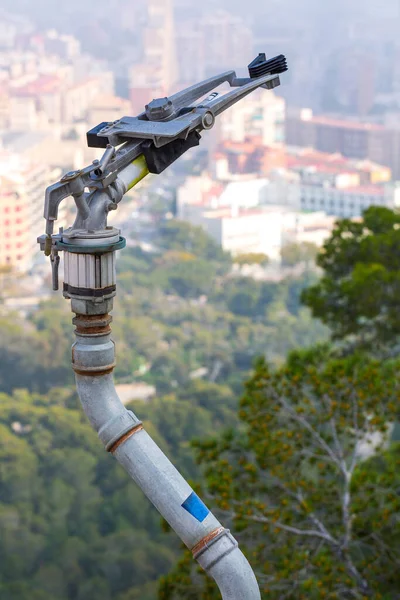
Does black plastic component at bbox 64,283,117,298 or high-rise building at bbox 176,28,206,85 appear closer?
black plastic component at bbox 64,283,117,298

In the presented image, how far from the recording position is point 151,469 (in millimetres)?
1840

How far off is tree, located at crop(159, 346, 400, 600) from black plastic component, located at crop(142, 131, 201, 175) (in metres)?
2.28

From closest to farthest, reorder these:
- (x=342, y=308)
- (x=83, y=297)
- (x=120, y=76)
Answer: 1. (x=83, y=297)
2. (x=342, y=308)
3. (x=120, y=76)

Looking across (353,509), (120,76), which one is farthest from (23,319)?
(120,76)

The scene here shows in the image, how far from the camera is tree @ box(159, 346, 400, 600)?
4.11m

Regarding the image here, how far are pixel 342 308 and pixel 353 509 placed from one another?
8.05 ft

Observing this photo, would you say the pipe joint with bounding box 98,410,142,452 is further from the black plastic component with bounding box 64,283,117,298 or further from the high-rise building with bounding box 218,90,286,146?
the high-rise building with bounding box 218,90,286,146

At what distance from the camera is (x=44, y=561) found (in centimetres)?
1384

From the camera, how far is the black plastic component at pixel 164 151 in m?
1.92

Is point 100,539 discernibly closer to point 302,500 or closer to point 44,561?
point 44,561

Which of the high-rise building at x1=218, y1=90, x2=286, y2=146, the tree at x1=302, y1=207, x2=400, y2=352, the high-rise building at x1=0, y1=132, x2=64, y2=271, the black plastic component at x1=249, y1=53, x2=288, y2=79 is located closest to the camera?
the black plastic component at x1=249, y1=53, x2=288, y2=79

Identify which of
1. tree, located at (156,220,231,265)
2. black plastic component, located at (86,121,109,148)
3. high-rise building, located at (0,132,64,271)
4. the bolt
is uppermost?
the bolt

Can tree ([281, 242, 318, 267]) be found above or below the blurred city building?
below

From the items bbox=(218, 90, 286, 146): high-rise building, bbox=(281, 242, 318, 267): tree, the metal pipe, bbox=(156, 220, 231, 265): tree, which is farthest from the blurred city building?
Answer: the metal pipe
